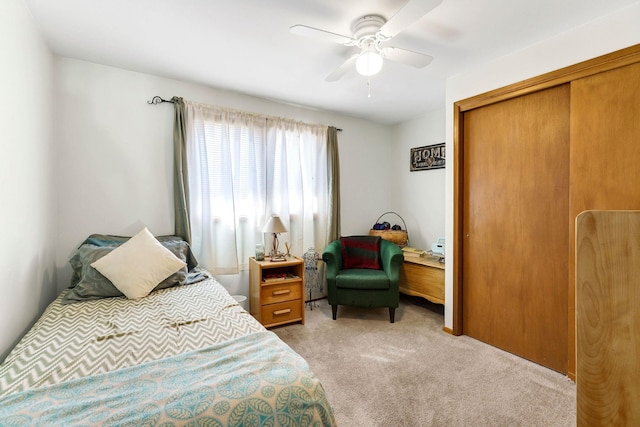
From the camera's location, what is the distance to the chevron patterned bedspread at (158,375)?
86 cm

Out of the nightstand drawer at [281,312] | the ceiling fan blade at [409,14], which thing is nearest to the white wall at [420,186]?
the nightstand drawer at [281,312]

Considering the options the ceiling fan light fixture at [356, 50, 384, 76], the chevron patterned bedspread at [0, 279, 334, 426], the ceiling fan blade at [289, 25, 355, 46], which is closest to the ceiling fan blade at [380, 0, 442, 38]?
the ceiling fan light fixture at [356, 50, 384, 76]

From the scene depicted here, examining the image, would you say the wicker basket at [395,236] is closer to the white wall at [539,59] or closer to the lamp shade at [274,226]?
the white wall at [539,59]

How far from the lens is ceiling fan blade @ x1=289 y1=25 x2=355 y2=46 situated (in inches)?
64.6

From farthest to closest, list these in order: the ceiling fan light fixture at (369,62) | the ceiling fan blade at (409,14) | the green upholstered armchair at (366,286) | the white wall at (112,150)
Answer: the green upholstered armchair at (366,286)
the white wall at (112,150)
the ceiling fan light fixture at (369,62)
the ceiling fan blade at (409,14)

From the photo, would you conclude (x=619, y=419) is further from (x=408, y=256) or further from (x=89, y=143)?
(x=89, y=143)

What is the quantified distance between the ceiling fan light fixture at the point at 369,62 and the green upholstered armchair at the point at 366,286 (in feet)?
6.24

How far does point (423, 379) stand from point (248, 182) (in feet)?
7.95

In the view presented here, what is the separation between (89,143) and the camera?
8.22 feet

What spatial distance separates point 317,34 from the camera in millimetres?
1715

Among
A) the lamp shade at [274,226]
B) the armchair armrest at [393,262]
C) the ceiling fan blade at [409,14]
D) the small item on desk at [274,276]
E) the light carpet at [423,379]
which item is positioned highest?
the ceiling fan blade at [409,14]

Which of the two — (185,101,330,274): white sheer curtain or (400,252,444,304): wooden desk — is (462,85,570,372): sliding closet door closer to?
(400,252,444,304): wooden desk

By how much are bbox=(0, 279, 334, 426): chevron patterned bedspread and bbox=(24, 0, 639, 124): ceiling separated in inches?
72.1

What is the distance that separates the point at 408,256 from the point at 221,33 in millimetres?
2913
